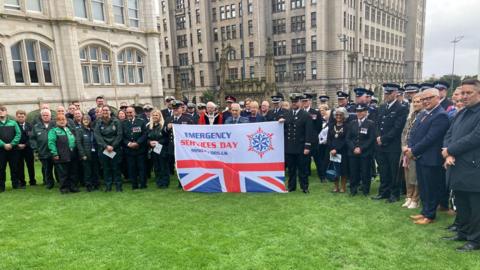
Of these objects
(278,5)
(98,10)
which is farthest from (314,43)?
(98,10)

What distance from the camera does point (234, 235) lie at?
514cm

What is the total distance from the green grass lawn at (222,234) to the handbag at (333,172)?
537 millimetres

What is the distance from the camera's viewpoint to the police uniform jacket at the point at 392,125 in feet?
20.9

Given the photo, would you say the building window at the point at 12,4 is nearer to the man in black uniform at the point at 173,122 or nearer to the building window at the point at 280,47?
the man in black uniform at the point at 173,122

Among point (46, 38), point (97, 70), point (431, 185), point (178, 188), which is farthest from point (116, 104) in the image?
point (431, 185)

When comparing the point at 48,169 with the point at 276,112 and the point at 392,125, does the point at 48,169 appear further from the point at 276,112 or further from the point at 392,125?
the point at 392,125

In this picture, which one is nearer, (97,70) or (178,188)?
(178,188)

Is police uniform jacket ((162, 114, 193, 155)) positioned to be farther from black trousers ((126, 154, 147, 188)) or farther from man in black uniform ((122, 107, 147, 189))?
black trousers ((126, 154, 147, 188))

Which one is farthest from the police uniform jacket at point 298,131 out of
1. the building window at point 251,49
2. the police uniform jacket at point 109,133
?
the building window at point 251,49

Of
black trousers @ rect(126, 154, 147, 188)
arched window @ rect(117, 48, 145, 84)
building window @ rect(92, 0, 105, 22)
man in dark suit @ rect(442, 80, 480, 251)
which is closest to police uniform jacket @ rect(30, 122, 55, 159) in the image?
black trousers @ rect(126, 154, 147, 188)

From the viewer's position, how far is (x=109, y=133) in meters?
7.93

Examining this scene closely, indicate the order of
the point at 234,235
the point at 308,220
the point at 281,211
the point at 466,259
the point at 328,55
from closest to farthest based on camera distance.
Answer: the point at 466,259, the point at 234,235, the point at 308,220, the point at 281,211, the point at 328,55

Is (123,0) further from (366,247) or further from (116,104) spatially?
(366,247)

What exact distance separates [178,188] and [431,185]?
549cm
